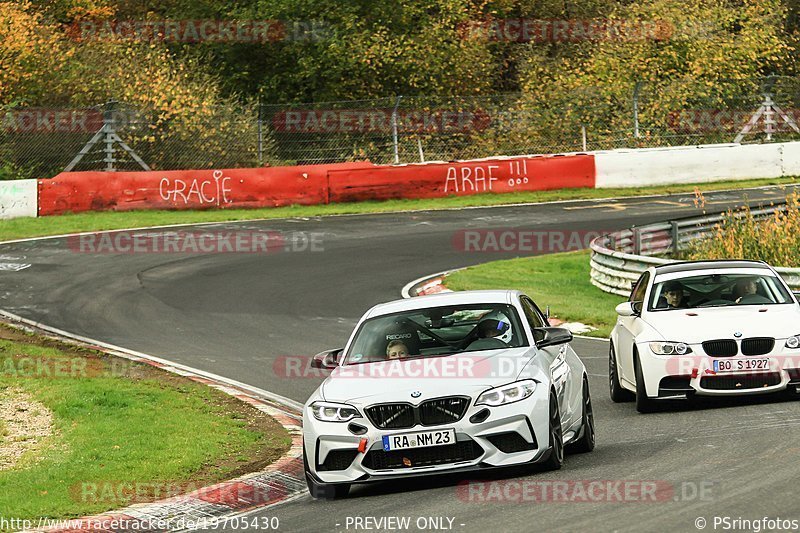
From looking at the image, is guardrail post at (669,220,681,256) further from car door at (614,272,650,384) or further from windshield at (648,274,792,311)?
windshield at (648,274,792,311)

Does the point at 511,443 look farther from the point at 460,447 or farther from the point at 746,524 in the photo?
the point at 746,524

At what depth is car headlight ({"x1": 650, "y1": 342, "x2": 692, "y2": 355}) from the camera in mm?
12516

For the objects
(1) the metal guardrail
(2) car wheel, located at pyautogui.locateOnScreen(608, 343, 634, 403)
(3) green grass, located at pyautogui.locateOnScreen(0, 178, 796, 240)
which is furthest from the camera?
(3) green grass, located at pyautogui.locateOnScreen(0, 178, 796, 240)

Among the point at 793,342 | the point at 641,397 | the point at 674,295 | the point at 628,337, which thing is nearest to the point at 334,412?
the point at 641,397

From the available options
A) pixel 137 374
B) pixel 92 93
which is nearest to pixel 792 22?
pixel 92 93

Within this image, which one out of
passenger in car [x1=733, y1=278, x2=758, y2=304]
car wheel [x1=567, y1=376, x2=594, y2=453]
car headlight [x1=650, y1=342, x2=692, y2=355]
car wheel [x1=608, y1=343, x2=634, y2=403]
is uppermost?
passenger in car [x1=733, y1=278, x2=758, y2=304]

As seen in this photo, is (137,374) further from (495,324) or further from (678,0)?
(678,0)

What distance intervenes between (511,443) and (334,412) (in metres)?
1.32

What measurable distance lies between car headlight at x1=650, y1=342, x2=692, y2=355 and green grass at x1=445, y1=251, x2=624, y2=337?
6083mm

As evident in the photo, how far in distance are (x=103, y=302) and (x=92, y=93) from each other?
19.3 metres

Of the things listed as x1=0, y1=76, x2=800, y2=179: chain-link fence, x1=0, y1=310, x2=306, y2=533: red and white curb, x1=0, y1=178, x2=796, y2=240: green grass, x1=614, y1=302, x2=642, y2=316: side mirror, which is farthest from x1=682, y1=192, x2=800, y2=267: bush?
x1=0, y1=76, x2=800, y2=179: chain-link fence

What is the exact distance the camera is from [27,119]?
1416 inches

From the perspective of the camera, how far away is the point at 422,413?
952 cm

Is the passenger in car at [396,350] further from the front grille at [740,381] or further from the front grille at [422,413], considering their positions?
the front grille at [740,381]
